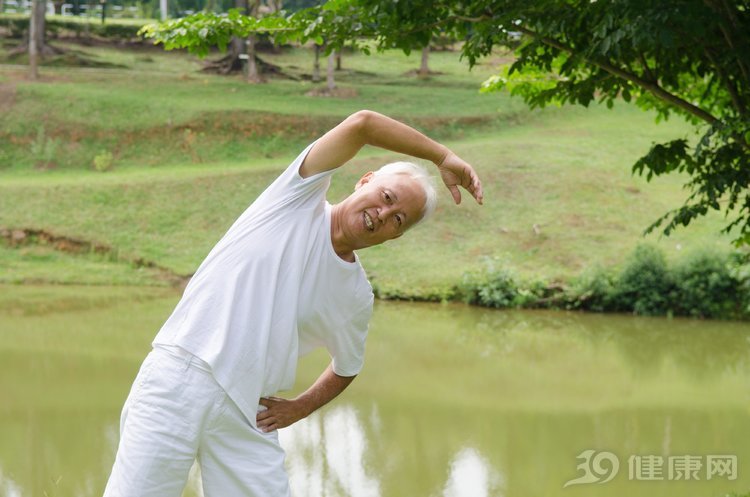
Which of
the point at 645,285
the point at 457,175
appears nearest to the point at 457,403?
the point at 645,285

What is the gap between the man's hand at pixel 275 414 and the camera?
263 centimetres

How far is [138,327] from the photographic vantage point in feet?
40.1

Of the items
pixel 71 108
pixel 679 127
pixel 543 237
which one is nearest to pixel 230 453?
pixel 543 237

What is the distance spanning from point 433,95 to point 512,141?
5.46 meters

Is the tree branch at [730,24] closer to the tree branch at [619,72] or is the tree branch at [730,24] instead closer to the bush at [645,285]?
the tree branch at [619,72]

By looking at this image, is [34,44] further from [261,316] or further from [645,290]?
[261,316]

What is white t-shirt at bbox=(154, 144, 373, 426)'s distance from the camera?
8.07ft

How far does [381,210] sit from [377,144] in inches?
6.9

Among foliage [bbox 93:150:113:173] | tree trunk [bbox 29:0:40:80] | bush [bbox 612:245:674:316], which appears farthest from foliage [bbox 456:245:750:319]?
tree trunk [bbox 29:0:40:80]

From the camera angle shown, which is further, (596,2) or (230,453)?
(596,2)

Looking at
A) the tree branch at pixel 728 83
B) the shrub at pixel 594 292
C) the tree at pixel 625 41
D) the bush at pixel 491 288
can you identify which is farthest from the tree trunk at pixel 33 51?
the tree branch at pixel 728 83

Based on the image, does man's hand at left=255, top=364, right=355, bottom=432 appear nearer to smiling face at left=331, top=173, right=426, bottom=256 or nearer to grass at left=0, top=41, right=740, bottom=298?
smiling face at left=331, top=173, right=426, bottom=256

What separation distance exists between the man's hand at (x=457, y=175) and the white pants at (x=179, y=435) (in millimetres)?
810

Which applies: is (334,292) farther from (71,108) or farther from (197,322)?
(71,108)
